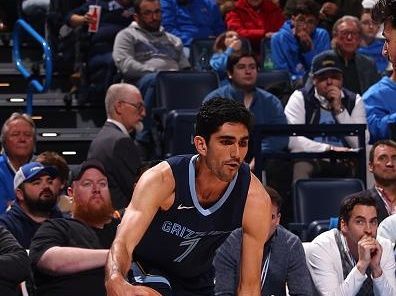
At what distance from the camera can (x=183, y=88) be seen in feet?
34.5

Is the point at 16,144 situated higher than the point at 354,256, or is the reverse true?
the point at 16,144

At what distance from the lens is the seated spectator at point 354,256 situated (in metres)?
7.46

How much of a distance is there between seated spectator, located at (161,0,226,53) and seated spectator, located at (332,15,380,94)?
1.71m

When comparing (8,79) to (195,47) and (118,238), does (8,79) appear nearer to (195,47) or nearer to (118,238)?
(195,47)

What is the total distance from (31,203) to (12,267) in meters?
1.21

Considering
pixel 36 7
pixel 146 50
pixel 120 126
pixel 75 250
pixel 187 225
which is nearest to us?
pixel 187 225

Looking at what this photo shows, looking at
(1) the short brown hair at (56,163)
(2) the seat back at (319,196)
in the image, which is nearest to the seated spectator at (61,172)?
(1) the short brown hair at (56,163)

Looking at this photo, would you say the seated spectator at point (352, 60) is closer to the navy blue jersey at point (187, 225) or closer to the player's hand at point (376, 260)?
the player's hand at point (376, 260)

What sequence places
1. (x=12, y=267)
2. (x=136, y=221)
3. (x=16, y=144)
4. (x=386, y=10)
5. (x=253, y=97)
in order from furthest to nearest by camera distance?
(x=253, y=97), (x=16, y=144), (x=12, y=267), (x=136, y=221), (x=386, y=10)

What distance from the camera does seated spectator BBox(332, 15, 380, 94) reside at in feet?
36.1

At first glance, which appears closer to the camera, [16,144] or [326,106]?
[16,144]

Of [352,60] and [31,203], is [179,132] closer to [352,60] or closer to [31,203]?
[31,203]

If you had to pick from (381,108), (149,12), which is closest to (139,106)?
(149,12)

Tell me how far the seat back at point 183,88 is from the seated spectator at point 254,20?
1.60 meters
